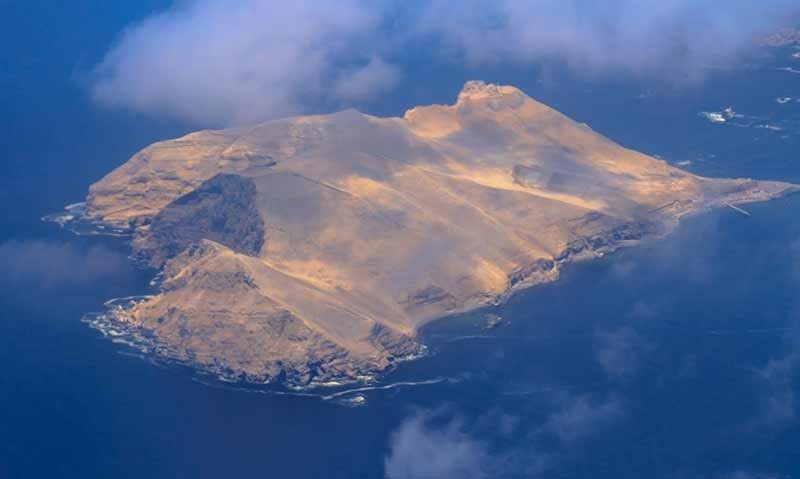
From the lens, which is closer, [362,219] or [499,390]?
[499,390]

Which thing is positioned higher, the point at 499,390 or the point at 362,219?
the point at 362,219

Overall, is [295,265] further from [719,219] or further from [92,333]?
[719,219]

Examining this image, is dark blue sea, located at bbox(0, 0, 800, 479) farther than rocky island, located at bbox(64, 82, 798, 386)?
No

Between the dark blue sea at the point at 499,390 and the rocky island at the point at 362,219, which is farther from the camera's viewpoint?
the rocky island at the point at 362,219
